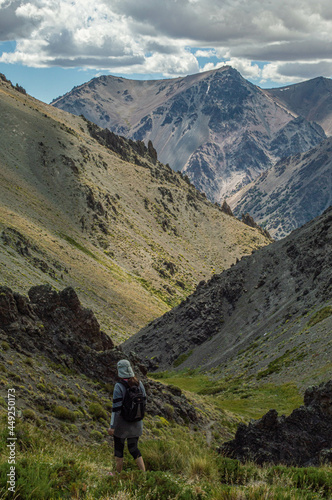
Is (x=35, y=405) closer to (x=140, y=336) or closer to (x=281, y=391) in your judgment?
(x=281, y=391)

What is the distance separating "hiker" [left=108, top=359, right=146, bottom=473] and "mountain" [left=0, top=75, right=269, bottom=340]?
168 feet

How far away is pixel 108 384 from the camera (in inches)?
928

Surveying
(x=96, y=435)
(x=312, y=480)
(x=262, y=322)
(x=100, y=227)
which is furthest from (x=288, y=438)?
(x=100, y=227)

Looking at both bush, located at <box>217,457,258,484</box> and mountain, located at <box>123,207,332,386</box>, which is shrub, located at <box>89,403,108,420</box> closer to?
bush, located at <box>217,457,258,484</box>

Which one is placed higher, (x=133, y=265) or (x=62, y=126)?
(x=62, y=126)

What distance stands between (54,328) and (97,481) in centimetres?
1745

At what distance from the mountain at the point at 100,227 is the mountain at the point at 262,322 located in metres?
16.3

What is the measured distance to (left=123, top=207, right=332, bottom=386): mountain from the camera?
1796 inches

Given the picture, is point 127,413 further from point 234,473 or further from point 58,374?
point 58,374

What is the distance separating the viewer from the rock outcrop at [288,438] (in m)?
17.6

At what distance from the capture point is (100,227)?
462 feet

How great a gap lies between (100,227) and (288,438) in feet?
413

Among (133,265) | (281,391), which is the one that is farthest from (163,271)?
(281,391)

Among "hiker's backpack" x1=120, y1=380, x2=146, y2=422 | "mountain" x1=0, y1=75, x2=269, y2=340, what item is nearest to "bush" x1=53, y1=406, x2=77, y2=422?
"hiker's backpack" x1=120, y1=380, x2=146, y2=422
